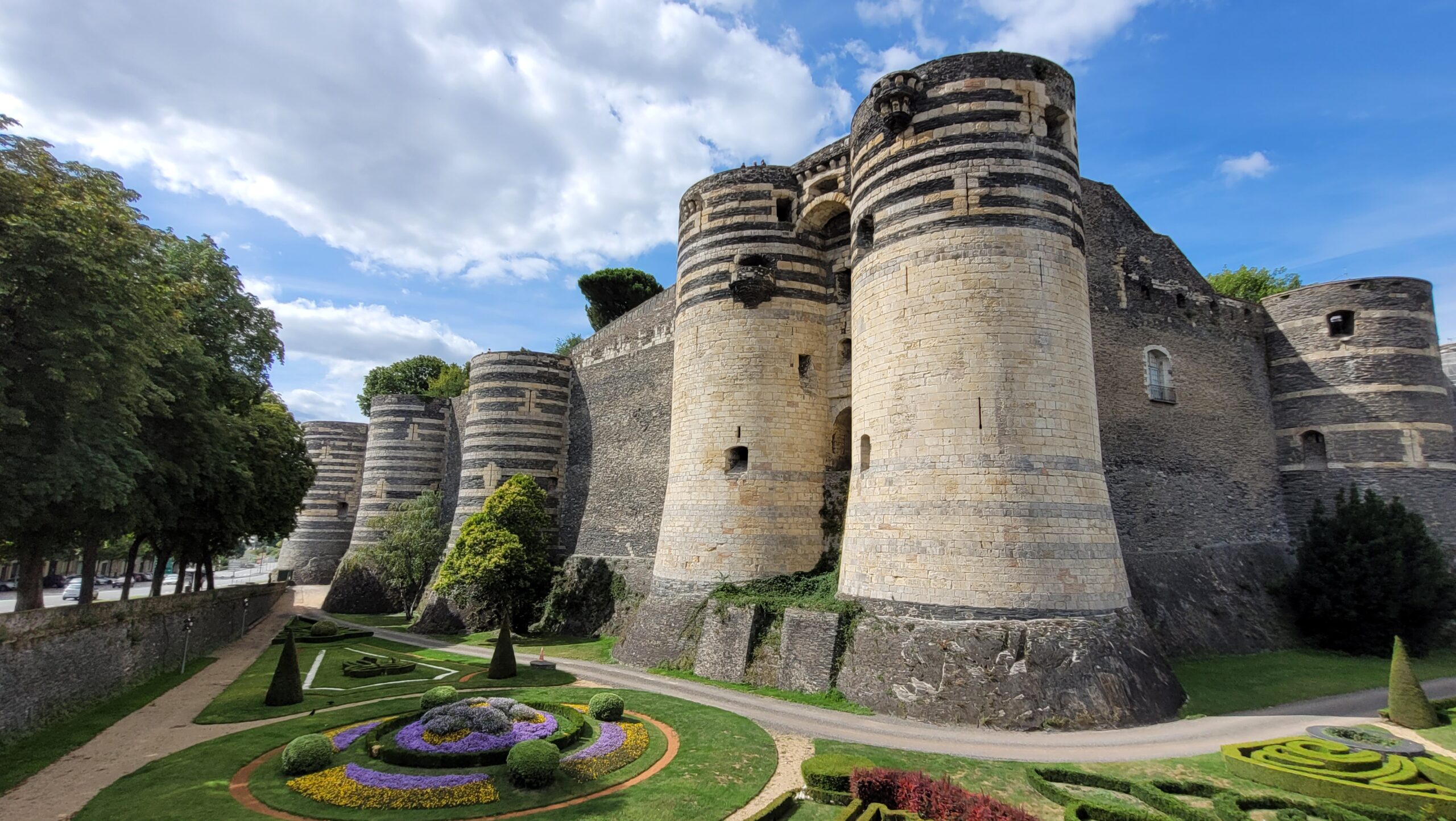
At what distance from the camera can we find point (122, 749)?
13781 mm

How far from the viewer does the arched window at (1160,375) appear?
2406 centimetres

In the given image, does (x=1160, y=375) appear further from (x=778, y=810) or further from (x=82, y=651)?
(x=82, y=651)

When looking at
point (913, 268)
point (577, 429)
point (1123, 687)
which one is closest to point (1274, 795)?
point (1123, 687)

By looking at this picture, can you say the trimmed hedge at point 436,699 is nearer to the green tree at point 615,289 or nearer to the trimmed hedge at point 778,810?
the trimmed hedge at point 778,810

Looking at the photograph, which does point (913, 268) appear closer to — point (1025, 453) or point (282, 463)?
point (1025, 453)

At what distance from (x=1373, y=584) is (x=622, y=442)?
85.7ft

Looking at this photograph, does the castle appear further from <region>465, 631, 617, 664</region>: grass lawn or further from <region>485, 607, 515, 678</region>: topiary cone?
<region>485, 607, 515, 678</region>: topiary cone

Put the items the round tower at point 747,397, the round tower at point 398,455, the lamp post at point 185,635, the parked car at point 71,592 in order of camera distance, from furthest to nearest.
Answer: the round tower at point 398,455, the parked car at point 71,592, the lamp post at point 185,635, the round tower at point 747,397

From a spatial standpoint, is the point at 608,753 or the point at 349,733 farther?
the point at 349,733

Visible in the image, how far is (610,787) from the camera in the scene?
11.6 meters

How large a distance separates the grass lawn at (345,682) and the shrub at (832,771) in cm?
964

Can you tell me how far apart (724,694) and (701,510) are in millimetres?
5951

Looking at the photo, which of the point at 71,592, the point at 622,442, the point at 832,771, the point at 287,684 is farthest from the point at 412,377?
the point at 832,771

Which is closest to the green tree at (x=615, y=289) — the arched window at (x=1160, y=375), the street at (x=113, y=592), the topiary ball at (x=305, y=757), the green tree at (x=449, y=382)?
the green tree at (x=449, y=382)
